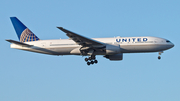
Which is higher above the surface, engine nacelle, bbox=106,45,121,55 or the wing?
the wing

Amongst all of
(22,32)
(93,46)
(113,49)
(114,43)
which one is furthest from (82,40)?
(22,32)

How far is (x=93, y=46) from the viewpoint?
47188 mm

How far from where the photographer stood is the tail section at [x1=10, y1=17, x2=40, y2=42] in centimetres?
5184

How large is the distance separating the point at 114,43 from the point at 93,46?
3.36 metres

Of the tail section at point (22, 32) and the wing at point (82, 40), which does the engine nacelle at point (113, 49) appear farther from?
the tail section at point (22, 32)

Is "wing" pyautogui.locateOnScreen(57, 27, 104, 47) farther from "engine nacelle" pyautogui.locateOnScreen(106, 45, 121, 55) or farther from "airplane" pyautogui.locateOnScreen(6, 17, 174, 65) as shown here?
"engine nacelle" pyautogui.locateOnScreen(106, 45, 121, 55)

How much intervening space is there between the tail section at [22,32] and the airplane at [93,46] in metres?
1.14

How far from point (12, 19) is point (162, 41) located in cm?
2584

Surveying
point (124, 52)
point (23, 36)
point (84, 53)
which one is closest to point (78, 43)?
point (84, 53)

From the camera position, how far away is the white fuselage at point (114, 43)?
155ft

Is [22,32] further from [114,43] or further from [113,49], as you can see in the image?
[113,49]

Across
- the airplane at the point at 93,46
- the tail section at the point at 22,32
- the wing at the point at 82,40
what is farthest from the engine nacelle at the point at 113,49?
the tail section at the point at 22,32

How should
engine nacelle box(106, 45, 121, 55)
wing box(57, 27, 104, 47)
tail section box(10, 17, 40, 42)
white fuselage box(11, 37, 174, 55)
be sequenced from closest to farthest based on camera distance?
wing box(57, 27, 104, 47)
engine nacelle box(106, 45, 121, 55)
white fuselage box(11, 37, 174, 55)
tail section box(10, 17, 40, 42)

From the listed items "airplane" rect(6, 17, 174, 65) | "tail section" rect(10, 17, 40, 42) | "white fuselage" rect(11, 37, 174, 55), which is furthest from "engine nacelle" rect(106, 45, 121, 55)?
"tail section" rect(10, 17, 40, 42)
